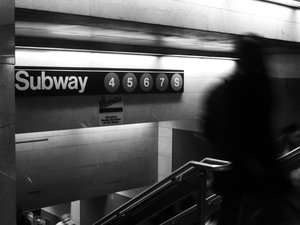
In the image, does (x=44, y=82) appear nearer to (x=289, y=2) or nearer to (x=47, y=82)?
(x=47, y=82)

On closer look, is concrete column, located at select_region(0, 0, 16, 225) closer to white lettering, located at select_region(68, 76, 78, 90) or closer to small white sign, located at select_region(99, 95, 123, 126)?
white lettering, located at select_region(68, 76, 78, 90)

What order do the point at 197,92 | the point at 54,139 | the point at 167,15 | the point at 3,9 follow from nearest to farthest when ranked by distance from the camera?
the point at 3,9 → the point at 167,15 → the point at 54,139 → the point at 197,92

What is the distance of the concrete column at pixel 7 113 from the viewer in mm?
2207

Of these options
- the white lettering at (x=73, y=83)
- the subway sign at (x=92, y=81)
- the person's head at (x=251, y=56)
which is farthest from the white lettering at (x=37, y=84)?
the person's head at (x=251, y=56)

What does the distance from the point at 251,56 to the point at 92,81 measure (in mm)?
3916

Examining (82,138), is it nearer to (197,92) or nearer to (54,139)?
(54,139)

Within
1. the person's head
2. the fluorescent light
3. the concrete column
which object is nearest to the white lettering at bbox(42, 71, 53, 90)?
the fluorescent light

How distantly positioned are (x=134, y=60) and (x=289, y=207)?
4.57 meters

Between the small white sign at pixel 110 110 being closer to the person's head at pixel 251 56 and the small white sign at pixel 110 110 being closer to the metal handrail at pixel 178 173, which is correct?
the metal handrail at pixel 178 173

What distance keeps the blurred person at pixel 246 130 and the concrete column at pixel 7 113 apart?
1.17 m

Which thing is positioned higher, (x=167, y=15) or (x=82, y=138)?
(x=167, y=15)

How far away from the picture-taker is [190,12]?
4.18 meters

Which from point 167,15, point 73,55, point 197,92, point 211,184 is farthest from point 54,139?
point 211,184

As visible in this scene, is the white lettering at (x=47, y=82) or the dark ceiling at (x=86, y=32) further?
the white lettering at (x=47, y=82)
